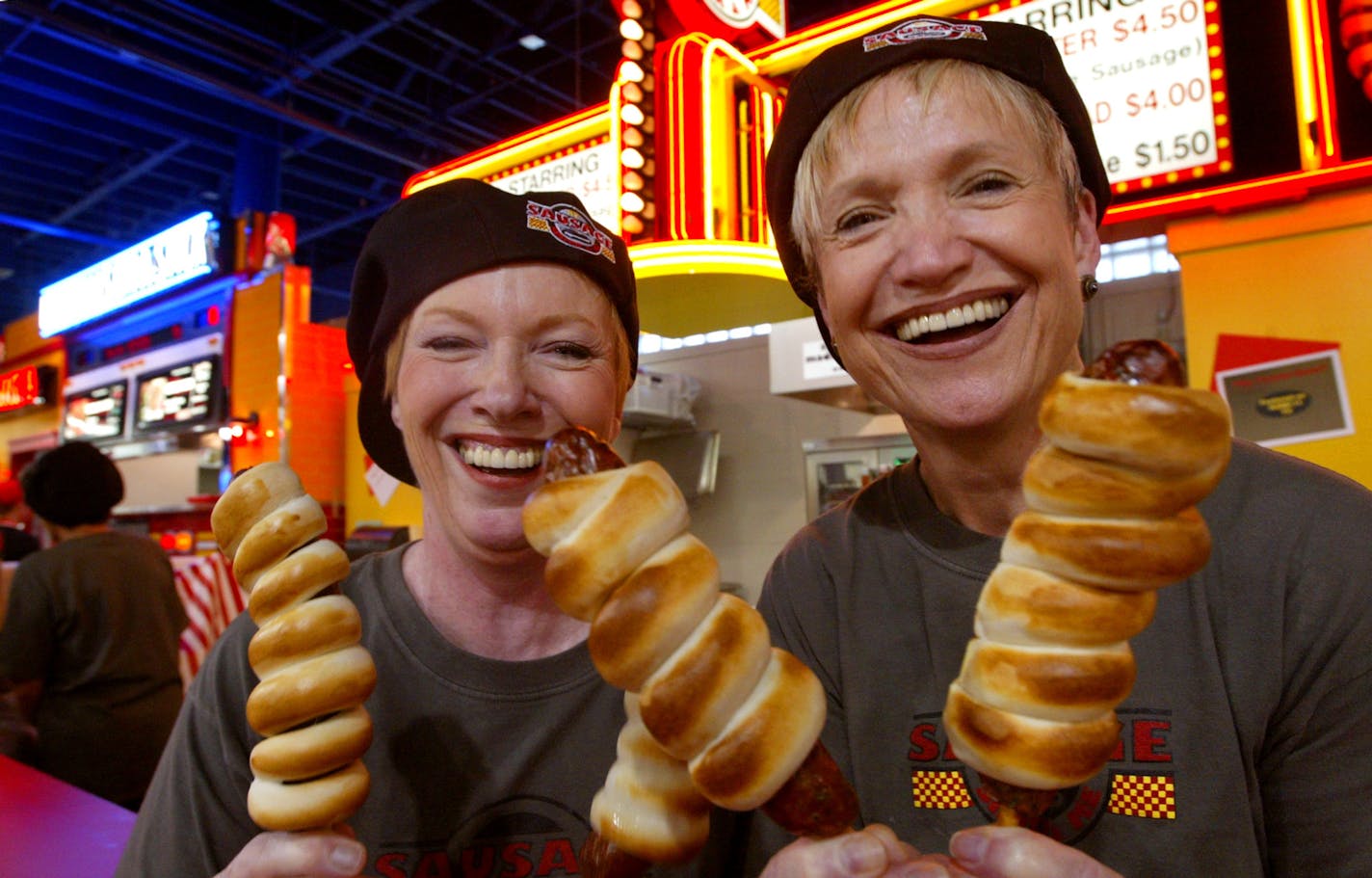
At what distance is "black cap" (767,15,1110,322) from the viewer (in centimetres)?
139

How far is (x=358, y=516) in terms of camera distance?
8.32 m

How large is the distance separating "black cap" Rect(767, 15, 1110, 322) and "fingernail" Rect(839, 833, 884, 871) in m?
1.09

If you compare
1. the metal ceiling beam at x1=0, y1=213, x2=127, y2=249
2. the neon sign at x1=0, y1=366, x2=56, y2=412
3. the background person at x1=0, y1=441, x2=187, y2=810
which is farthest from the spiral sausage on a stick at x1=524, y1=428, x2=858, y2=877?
the metal ceiling beam at x1=0, y1=213, x2=127, y2=249

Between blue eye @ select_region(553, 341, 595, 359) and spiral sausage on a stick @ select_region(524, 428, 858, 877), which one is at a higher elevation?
blue eye @ select_region(553, 341, 595, 359)

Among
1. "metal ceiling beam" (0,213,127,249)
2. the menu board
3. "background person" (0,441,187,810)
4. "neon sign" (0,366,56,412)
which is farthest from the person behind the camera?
"metal ceiling beam" (0,213,127,249)

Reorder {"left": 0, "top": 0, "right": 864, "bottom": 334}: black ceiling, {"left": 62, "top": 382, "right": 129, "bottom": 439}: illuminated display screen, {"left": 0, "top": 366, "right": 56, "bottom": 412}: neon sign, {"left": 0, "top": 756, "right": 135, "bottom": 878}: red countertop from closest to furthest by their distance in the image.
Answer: {"left": 0, "top": 756, "right": 135, "bottom": 878}: red countertop < {"left": 62, "top": 382, "right": 129, "bottom": 439}: illuminated display screen < {"left": 0, "top": 0, "right": 864, "bottom": 334}: black ceiling < {"left": 0, "top": 366, "right": 56, "bottom": 412}: neon sign

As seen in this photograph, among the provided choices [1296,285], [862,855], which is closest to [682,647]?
[862,855]

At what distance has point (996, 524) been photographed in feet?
4.79

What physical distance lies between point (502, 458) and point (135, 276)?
33.8 ft

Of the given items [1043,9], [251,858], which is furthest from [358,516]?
[251,858]

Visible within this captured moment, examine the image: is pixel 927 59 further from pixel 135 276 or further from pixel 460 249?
pixel 135 276

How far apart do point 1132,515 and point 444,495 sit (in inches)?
42.8

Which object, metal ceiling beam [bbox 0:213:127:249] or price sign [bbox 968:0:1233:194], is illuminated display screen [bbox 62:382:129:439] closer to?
metal ceiling beam [bbox 0:213:127:249]

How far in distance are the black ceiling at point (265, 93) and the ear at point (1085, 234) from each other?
8.87 metres
